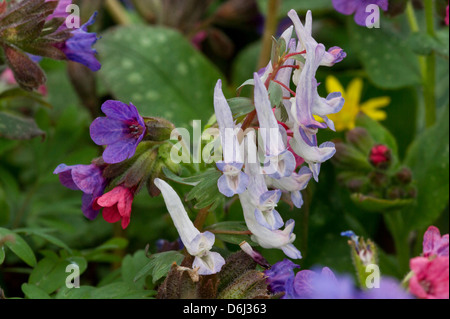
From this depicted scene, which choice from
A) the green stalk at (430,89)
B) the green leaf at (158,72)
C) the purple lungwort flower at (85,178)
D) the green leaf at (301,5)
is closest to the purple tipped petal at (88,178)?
the purple lungwort flower at (85,178)

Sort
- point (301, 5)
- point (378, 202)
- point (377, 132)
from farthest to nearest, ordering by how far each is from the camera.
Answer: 1. point (301, 5)
2. point (377, 132)
3. point (378, 202)

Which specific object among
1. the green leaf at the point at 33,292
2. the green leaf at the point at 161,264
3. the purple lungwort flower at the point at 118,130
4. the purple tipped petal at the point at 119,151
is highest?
the purple lungwort flower at the point at 118,130

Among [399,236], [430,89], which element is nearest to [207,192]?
[399,236]

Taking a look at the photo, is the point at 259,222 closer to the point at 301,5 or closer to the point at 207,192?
the point at 207,192

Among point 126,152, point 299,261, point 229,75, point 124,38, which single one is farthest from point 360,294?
point 229,75

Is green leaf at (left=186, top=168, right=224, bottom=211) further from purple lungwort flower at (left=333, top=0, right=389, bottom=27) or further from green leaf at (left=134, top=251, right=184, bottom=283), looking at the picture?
purple lungwort flower at (left=333, top=0, right=389, bottom=27)

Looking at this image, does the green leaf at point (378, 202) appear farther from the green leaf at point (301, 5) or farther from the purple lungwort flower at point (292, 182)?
the green leaf at point (301, 5)

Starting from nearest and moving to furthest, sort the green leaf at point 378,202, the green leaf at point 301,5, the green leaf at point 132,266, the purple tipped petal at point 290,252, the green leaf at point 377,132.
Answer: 1. the purple tipped petal at point 290,252
2. the green leaf at point 132,266
3. the green leaf at point 378,202
4. the green leaf at point 377,132
5. the green leaf at point 301,5
